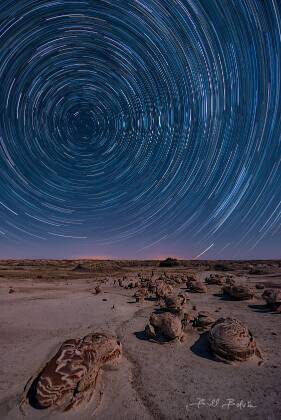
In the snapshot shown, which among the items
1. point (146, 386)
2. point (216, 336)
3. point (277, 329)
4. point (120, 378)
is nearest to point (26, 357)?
point (120, 378)

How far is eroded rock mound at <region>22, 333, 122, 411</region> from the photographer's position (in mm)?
5848

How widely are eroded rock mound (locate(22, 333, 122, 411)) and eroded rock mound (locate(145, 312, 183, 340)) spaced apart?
9.75 ft

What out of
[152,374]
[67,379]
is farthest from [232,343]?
[67,379]

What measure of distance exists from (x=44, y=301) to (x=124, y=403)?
1383 cm

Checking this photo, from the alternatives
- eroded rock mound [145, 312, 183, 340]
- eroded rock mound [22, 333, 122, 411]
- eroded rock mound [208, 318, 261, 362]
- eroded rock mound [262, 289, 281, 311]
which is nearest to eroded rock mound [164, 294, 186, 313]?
eroded rock mound [145, 312, 183, 340]

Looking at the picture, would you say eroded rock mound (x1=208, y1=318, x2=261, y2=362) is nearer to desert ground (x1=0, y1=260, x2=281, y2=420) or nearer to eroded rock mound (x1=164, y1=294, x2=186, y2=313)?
desert ground (x1=0, y1=260, x2=281, y2=420)

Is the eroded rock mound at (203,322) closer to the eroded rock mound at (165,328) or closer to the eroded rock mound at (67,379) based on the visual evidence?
the eroded rock mound at (165,328)

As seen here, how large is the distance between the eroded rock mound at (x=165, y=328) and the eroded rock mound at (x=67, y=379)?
9.75 feet

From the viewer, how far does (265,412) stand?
571 centimetres

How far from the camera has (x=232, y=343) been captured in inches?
316

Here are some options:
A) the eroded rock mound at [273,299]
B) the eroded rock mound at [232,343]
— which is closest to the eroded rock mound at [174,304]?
the eroded rock mound at [273,299]

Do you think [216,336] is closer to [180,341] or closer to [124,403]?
[180,341]

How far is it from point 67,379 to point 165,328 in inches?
172

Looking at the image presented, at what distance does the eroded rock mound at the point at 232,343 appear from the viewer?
795cm
